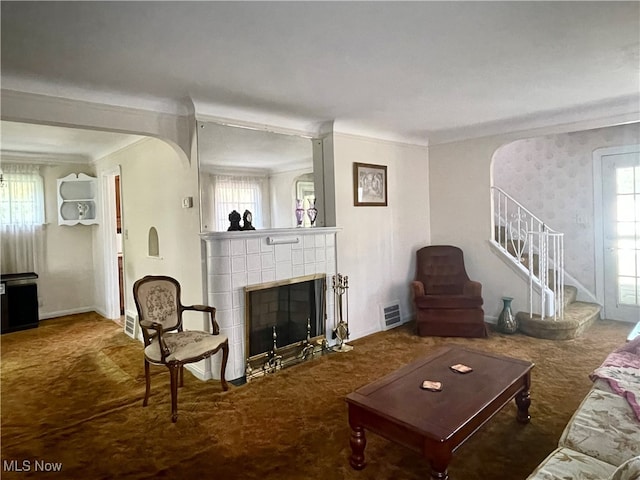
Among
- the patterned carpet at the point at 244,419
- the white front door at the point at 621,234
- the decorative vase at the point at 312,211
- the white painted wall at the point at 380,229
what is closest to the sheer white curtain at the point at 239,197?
the decorative vase at the point at 312,211

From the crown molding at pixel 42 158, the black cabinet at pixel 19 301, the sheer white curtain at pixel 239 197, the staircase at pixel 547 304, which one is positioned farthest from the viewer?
the crown molding at pixel 42 158

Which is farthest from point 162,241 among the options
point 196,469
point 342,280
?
point 196,469

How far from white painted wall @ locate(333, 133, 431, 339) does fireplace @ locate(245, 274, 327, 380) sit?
0.51 metres

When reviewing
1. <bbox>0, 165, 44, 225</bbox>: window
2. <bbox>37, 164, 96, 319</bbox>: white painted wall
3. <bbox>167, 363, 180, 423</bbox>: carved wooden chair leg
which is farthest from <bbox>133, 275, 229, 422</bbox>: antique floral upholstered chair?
<bbox>0, 165, 44, 225</bbox>: window

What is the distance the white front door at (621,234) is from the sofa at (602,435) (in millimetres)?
3089

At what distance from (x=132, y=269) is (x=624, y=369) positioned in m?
4.86

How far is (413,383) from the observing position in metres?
2.26

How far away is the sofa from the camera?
4.80ft

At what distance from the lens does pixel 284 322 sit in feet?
12.3

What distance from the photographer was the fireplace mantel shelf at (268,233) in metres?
3.19

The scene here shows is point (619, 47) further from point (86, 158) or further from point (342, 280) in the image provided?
point (86, 158)

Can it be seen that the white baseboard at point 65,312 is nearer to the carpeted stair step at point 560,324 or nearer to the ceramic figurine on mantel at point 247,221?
the ceramic figurine on mantel at point 247,221

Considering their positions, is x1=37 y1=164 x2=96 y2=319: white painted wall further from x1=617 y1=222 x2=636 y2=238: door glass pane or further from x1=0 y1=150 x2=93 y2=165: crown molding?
x1=617 y1=222 x2=636 y2=238: door glass pane

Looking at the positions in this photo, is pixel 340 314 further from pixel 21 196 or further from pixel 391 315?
pixel 21 196
